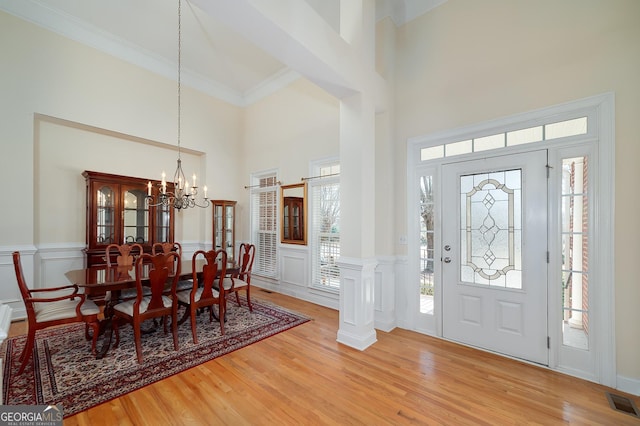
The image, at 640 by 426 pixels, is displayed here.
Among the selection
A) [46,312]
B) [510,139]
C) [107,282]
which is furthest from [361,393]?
[46,312]

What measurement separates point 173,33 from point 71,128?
7.23ft

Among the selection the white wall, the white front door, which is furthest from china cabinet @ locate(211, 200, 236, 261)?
the white front door

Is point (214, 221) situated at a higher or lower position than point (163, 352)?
higher

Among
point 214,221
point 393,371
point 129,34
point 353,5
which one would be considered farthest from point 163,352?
point 129,34

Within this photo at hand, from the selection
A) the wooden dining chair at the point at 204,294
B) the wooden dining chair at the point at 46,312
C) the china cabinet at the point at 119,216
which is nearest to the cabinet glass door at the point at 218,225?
the china cabinet at the point at 119,216

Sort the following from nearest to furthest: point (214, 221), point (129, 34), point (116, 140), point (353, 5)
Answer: point (353, 5) < point (129, 34) < point (116, 140) < point (214, 221)

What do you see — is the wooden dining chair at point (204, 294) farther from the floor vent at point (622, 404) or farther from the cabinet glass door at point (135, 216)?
the floor vent at point (622, 404)

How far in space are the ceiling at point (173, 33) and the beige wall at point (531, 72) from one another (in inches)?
21.1

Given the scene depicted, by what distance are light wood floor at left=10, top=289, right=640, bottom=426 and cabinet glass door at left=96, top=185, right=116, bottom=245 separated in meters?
3.05

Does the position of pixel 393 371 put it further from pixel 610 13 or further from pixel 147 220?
pixel 147 220

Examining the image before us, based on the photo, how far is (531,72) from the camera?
2664 millimetres

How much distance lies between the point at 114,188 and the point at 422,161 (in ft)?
15.5

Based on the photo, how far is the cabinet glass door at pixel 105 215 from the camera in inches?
168

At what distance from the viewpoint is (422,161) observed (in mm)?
3424
